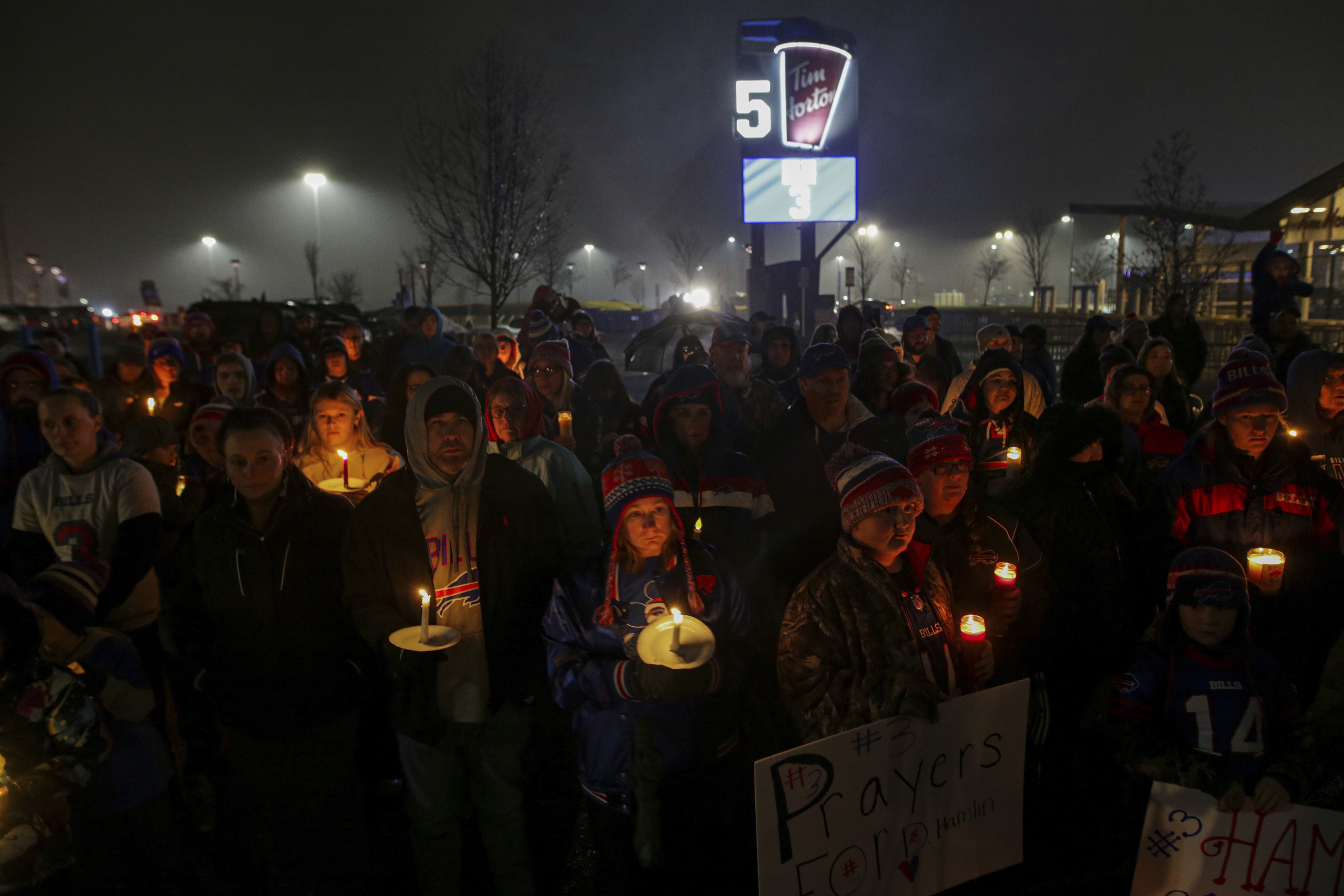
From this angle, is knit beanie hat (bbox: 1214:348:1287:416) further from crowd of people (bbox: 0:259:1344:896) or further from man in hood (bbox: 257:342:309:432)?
man in hood (bbox: 257:342:309:432)

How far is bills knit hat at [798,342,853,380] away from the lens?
4176 mm

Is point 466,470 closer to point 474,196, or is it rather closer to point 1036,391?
point 1036,391

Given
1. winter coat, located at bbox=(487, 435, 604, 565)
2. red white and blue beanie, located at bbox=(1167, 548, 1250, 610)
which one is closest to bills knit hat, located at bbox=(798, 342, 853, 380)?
winter coat, located at bbox=(487, 435, 604, 565)

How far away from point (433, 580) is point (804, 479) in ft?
6.46

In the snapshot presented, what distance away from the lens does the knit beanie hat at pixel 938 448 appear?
3125 mm

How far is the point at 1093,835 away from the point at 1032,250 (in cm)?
5792

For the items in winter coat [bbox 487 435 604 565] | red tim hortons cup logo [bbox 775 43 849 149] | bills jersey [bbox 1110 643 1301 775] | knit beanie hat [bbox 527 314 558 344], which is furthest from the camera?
red tim hortons cup logo [bbox 775 43 849 149]

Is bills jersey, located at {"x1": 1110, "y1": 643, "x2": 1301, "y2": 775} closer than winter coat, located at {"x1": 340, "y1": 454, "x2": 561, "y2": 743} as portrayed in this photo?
Yes

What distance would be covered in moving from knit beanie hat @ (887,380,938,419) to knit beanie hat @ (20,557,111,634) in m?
4.32

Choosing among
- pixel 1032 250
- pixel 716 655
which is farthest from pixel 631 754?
pixel 1032 250

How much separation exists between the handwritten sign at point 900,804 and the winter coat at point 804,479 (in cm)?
118

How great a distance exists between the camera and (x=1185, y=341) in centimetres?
853

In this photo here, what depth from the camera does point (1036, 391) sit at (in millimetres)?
4953

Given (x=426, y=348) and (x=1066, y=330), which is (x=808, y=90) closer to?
(x=1066, y=330)
